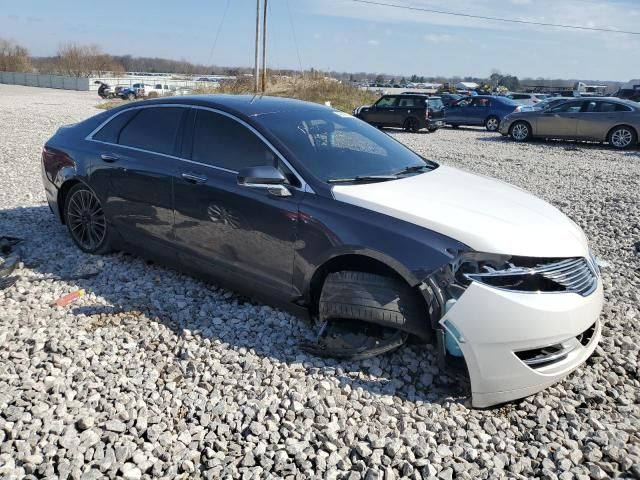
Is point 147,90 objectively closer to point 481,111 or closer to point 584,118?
point 481,111

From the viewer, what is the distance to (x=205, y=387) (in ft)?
10.4

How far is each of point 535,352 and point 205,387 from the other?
1953mm

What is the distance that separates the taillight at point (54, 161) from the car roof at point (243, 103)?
3.06ft

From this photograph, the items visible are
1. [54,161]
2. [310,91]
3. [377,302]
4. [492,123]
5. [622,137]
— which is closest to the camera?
[377,302]

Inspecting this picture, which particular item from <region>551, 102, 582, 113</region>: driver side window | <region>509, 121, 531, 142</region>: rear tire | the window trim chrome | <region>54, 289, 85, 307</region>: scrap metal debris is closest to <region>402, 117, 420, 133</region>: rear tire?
<region>509, 121, 531, 142</region>: rear tire

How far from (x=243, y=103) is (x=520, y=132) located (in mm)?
15299

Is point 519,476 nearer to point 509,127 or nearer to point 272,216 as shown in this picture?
point 272,216

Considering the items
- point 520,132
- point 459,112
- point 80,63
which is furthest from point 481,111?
point 80,63

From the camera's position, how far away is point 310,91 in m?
36.2

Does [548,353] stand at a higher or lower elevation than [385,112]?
lower

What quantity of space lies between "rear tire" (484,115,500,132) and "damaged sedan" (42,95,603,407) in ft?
61.4

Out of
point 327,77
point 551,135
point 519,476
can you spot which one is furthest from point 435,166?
point 327,77

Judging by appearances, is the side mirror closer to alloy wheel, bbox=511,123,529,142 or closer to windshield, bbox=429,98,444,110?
alloy wheel, bbox=511,123,529,142

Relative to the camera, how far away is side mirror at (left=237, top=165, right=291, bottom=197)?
11.4ft
